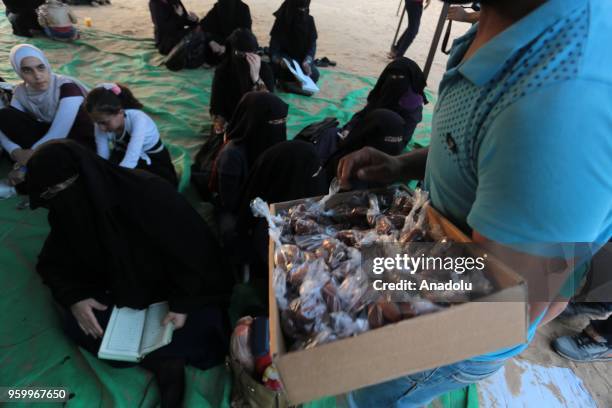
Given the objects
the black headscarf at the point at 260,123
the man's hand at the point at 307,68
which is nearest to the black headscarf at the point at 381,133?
the black headscarf at the point at 260,123

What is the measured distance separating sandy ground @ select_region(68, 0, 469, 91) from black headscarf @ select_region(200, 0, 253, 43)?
1.09m

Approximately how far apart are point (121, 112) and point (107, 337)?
1.69 m

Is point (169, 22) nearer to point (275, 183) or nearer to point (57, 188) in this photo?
point (275, 183)

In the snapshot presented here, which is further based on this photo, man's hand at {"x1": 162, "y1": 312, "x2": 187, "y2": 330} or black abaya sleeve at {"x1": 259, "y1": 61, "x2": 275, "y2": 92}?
black abaya sleeve at {"x1": 259, "y1": 61, "x2": 275, "y2": 92}

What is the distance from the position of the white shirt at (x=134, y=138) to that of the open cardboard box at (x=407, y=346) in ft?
7.49

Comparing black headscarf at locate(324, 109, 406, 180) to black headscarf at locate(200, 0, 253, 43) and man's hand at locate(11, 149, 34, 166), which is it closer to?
man's hand at locate(11, 149, 34, 166)

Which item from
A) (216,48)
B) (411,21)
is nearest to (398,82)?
(216,48)

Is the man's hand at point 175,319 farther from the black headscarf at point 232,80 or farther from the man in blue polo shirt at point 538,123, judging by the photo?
the black headscarf at point 232,80

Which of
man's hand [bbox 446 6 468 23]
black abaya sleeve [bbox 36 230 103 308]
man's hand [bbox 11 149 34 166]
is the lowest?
black abaya sleeve [bbox 36 230 103 308]

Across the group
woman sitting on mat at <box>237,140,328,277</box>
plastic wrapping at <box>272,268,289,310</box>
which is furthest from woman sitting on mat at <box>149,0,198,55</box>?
plastic wrapping at <box>272,268,289,310</box>

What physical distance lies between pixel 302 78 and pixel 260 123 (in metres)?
2.25

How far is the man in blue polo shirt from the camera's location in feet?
1.34

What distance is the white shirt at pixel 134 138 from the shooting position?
2.41 m

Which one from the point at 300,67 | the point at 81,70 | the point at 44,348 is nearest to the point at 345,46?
the point at 300,67
